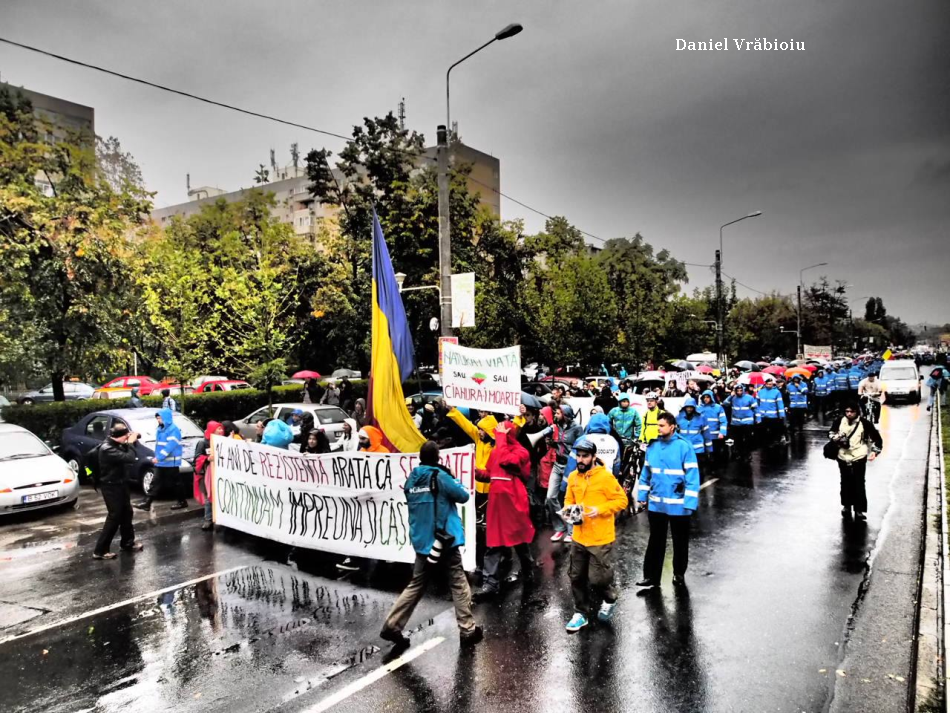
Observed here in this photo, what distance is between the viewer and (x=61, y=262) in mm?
16281

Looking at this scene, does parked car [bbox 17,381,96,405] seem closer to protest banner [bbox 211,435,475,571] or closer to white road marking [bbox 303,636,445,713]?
protest banner [bbox 211,435,475,571]

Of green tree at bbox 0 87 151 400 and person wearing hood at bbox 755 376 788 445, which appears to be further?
person wearing hood at bbox 755 376 788 445

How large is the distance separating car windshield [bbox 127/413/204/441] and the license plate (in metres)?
1.88

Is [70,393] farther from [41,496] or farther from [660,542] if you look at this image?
[660,542]

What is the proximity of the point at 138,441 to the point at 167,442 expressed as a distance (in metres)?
1.22

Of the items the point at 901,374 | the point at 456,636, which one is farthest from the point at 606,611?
the point at 901,374

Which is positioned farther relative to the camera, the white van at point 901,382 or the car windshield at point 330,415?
the white van at point 901,382

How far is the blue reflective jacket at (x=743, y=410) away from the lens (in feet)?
53.1

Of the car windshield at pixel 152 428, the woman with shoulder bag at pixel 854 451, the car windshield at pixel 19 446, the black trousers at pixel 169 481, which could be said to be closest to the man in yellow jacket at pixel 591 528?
the woman with shoulder bag at pixel 854 451

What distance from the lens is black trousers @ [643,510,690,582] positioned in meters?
7.07

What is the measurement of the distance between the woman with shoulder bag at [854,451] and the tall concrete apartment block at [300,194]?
174 feet

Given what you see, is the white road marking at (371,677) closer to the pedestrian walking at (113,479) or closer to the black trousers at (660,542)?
the black trousers at (660,542)

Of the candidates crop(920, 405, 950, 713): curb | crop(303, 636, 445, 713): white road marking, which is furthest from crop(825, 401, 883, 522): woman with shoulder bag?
crop(303, 636, 445, 713): white road marking

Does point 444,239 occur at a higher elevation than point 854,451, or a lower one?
higher
